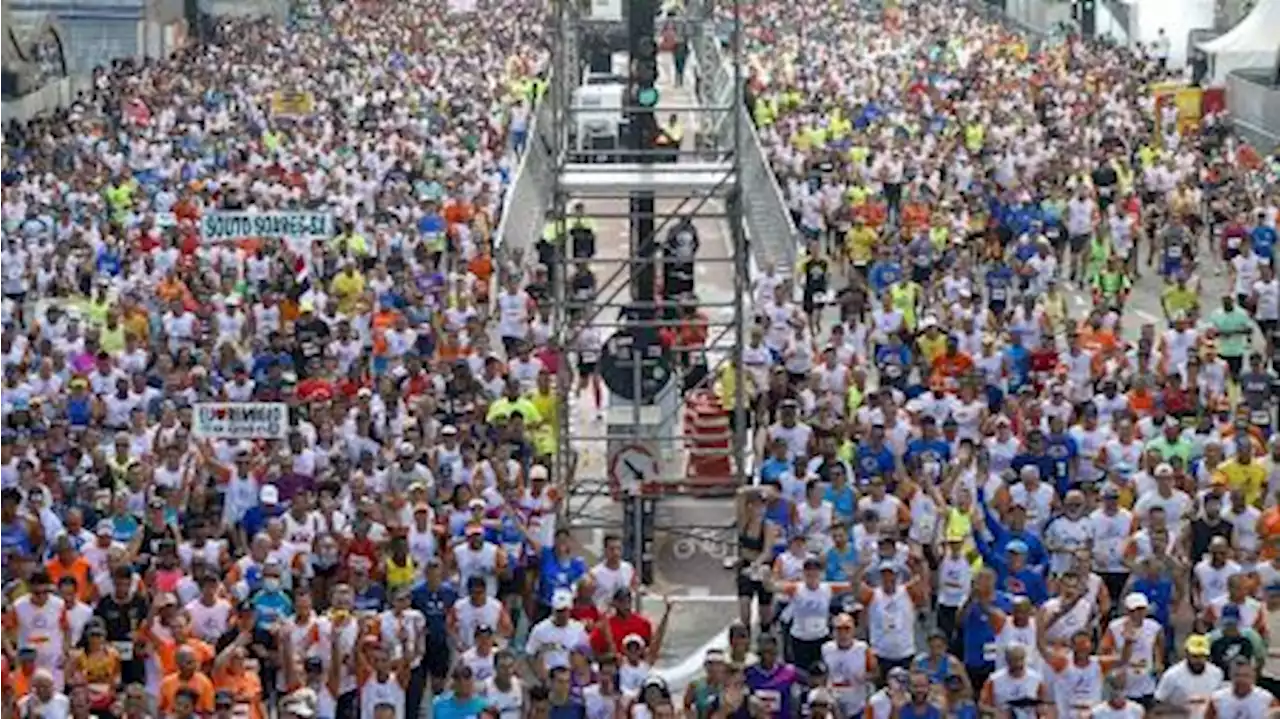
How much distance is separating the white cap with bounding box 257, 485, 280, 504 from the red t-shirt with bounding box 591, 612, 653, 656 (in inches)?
136

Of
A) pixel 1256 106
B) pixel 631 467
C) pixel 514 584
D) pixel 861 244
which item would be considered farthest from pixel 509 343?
pixel 1256 106

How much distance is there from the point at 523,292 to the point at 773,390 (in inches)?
133

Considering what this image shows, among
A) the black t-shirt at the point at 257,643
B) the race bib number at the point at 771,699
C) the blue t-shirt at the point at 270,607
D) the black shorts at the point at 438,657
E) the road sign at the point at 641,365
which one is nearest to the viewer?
the race bib number at the point at 771,699

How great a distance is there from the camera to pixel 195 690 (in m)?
16.1

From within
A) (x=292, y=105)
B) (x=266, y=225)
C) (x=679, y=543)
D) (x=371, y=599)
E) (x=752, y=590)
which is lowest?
(x=679, y=543)

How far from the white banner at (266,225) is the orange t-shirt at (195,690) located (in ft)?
41.4

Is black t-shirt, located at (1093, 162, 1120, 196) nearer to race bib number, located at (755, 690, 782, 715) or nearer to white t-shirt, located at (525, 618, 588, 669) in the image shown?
white t-shirt, located at (525, 618, 588, 669)

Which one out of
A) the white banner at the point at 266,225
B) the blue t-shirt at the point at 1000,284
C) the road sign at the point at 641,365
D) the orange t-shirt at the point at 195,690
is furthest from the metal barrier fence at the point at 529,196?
the orange t-shirt at the point at 195,690

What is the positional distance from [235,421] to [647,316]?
4.68 m

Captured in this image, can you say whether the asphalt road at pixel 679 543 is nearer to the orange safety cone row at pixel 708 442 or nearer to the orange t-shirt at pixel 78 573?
the orange safety cone row at pixel 708 442

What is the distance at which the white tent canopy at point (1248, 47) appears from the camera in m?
50.0

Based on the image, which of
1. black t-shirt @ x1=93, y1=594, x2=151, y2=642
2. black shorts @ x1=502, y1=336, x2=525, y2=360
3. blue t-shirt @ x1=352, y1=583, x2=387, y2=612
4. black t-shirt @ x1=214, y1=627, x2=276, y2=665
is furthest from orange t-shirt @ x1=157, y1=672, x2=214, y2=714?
black shorts @ x1=502, y1=336, x2=525, y2=360

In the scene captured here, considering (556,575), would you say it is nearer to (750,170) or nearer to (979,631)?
(979,631)

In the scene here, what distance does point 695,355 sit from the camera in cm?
2619
